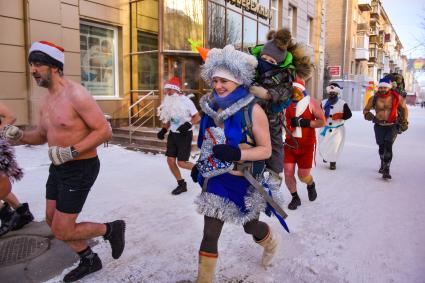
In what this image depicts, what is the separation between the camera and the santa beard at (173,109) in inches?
211

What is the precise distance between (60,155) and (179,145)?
2.84 metres

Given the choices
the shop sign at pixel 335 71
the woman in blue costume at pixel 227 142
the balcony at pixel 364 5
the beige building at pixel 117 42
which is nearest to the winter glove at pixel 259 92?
the woman in blue costume at pixel 227 142

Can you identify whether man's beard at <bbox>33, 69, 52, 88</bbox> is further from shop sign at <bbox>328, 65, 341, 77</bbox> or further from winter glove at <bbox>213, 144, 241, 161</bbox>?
shop sign at <bbox>328, 65, 341, 77</bbox>

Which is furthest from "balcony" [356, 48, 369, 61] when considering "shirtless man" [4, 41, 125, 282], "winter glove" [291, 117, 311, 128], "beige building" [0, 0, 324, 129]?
"shirtless man" [4, 41, 125, 282]

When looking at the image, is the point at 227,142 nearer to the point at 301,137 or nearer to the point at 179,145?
the point at 301,137

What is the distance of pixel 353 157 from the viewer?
898 cm

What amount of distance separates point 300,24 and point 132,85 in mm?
12526

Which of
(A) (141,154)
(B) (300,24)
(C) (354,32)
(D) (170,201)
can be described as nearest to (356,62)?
(C) (354,32)

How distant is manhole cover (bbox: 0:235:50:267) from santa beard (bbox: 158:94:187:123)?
7.91ft

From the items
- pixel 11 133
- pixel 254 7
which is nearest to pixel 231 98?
pixel 11 133

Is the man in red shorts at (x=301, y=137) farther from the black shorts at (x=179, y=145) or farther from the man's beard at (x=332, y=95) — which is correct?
the man's beard at (x=332, y=95)

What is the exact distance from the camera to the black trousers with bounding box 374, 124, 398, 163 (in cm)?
662

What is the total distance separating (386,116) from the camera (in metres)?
6.58

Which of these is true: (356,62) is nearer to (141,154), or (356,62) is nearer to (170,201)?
(141,154)
